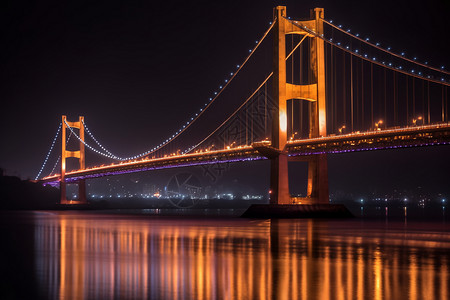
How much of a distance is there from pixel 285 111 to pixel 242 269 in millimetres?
28806

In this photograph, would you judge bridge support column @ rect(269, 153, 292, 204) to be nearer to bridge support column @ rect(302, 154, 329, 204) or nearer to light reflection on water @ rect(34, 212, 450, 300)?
bridge support column @ rect(302, 154, 329, 204)

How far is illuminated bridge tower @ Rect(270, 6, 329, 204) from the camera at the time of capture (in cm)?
A: 4081

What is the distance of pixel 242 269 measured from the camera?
13.1 meters

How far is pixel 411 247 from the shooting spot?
18.8m

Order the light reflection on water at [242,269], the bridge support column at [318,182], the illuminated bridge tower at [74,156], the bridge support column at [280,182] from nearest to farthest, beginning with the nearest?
the light reflection on water at [242,269] → the bridge support column at [280,182] → the bridge support column at [318,182] → the illuminated bridge tower at [74,156]

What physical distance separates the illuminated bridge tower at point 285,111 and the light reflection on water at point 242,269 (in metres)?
19.6

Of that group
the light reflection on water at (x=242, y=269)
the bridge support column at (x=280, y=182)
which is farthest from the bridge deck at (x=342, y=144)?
the light reflection on water at (x=242, y=269)

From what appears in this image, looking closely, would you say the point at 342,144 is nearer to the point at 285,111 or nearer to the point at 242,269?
the point at 285,111

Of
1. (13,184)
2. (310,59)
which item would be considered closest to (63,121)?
(13,184)

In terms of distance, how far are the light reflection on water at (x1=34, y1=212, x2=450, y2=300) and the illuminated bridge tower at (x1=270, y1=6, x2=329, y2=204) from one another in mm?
19624

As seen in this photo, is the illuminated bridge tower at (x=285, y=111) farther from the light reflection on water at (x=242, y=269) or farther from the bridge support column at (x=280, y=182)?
the light reflection on water at (x=242, y=269)

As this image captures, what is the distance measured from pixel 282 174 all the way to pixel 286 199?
1.47 metres

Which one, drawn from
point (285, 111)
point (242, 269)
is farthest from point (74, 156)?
point (242, 269)

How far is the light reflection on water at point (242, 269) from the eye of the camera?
10250 mm
